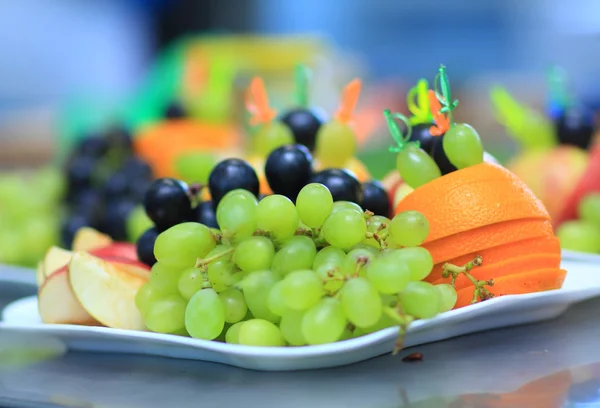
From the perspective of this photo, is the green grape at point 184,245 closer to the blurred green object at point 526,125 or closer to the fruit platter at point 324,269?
the fruit platter at point 324,269

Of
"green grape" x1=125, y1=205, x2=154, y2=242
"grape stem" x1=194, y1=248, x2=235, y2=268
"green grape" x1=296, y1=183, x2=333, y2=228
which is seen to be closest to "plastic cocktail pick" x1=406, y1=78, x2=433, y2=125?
"green grape" x1=296, y1=183, x2=333, y2=228

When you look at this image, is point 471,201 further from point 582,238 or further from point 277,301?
point 582,238

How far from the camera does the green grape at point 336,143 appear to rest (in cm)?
126

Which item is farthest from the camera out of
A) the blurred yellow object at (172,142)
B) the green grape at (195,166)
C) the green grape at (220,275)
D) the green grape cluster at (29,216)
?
the blurred yellow object at (172,142)

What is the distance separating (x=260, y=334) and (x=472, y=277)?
249 mm

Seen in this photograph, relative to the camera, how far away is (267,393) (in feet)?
2.55

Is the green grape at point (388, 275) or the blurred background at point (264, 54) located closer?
the green grape at point (388, 275)

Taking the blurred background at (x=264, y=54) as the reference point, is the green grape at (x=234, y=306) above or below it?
above

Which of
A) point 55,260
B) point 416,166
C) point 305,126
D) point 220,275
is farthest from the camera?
point 305,126

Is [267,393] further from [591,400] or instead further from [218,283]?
[591,400]

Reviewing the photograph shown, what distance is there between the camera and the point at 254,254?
825 millimetres

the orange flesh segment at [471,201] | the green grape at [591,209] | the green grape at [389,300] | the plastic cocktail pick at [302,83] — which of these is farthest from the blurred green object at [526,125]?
the green grape at [389,300]

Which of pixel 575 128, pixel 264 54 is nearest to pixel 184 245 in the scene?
pixel 575 128

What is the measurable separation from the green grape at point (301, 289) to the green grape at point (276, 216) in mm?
96
